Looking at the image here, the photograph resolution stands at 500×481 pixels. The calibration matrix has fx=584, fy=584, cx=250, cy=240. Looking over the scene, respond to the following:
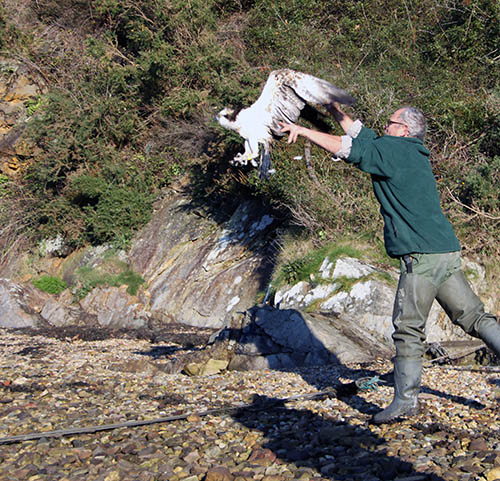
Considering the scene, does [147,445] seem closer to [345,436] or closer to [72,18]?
[345,436]

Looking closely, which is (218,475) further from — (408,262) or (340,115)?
(340,115)

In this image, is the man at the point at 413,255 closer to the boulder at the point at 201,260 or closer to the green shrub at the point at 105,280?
the boulder at the point at 201,260

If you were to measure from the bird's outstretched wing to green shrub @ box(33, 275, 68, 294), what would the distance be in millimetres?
10874

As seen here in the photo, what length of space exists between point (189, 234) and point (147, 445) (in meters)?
9.97

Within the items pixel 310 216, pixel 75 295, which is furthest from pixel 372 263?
pixel 75 295

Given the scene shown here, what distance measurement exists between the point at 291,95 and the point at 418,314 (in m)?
1.89

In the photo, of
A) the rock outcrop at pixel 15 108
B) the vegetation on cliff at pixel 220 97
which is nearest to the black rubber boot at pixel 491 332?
the vegetation on cliff at pixel 220 97

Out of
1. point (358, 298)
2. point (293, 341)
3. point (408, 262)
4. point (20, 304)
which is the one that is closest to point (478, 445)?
point (408, 262)

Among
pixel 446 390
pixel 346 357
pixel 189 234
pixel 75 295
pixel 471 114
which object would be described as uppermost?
pixel 471 114

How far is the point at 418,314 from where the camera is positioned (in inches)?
156

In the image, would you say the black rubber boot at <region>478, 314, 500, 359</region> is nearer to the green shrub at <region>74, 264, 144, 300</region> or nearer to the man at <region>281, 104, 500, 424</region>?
the man at <region>281, 104, 500, 424</region>

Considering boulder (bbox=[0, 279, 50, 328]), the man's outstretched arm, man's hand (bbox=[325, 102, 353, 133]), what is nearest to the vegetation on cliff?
boulder (bbox=[0, 279, 50, 328])

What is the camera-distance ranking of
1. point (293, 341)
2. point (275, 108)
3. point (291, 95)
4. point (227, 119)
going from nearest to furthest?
point (291, 95)
point (275, 108)
point (227, 119)
point (293, 341)

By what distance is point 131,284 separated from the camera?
42.6ft
